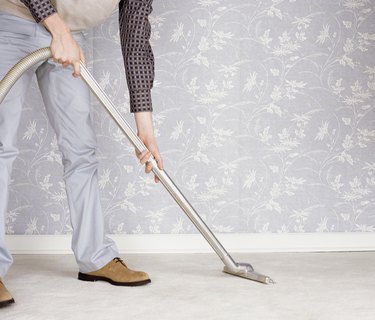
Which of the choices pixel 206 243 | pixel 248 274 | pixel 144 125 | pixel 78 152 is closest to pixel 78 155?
pixel 78 152

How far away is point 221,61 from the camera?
2725 millimetres

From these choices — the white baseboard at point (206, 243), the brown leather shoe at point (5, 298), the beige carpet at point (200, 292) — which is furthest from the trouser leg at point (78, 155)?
the white baseboard at point (206, 243)

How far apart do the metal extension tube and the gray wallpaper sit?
591mm

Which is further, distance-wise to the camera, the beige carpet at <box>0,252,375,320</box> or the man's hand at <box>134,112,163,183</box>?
the man's hand at <box>134,112,163,183</box>

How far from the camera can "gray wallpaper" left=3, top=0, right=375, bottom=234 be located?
2713 mm

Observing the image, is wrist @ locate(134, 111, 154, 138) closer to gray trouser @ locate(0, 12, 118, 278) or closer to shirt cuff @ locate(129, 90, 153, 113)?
shirt cuff @ locate(129, 90, 153, 113)

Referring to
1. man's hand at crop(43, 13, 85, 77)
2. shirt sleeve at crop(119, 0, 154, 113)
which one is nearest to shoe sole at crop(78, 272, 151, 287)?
shirt sleeve at crop(119, 0, 154, 113)

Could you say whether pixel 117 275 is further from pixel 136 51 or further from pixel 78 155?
pixel 136 51

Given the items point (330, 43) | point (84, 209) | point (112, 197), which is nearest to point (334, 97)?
point (330, 43)

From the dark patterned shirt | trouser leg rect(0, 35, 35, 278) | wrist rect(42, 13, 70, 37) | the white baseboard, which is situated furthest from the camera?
the white baseboard

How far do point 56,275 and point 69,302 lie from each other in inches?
15.2

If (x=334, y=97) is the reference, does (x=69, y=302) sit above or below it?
below

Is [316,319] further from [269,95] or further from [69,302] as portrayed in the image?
[269,95]

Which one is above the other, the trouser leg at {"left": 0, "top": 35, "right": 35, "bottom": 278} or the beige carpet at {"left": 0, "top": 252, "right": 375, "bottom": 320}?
the trouser leg at {"left": 0, "top": 35, "right": 35, "bottom": 278}
